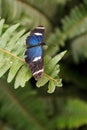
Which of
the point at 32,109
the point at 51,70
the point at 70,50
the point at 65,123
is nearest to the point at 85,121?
the point at 65,123

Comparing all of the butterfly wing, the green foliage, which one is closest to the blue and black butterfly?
the butterfly wing

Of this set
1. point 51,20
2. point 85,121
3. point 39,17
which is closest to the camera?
point 85,121

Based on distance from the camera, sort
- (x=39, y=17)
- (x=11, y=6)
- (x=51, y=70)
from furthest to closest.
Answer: (x=39, y=17)
(x=11, y=6)
(x=51, y=70)

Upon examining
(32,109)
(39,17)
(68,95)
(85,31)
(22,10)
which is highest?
(22,10)

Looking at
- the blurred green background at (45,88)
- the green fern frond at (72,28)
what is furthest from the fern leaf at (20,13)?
the green fern frond at (72,28)

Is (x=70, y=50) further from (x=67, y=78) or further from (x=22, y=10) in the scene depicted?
(x=22, y=10)

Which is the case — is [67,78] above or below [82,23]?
below
